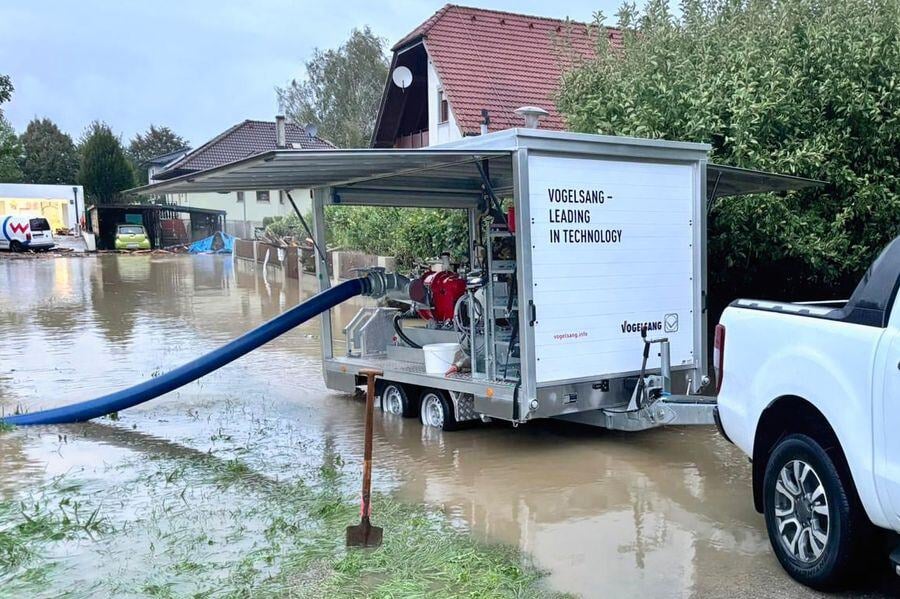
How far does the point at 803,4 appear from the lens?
9508 mm

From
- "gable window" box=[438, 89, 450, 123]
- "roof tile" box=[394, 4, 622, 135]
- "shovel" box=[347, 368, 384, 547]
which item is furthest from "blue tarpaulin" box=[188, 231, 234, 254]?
"shovel" box=[347, 368, 384, 547]

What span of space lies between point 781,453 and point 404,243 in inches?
579

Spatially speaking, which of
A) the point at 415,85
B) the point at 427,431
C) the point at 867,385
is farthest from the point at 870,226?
the point at 415,85

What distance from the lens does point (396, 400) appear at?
29.8ft

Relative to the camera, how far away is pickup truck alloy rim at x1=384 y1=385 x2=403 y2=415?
8.99m

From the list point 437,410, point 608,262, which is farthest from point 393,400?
point 608,262

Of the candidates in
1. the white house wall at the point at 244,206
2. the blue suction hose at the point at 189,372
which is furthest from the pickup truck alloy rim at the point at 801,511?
the white house wall at the point at 244,206

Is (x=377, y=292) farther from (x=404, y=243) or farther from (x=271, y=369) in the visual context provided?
(x=404, y=243)

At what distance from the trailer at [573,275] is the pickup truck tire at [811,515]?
1.48m

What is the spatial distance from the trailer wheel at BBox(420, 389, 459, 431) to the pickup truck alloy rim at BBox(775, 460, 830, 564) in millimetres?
4017

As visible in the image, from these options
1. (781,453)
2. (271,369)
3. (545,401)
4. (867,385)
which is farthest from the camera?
(271,369)

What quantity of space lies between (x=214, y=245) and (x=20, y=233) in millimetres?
9825

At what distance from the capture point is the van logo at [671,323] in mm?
7707

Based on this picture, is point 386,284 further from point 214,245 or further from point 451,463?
point 214,245
